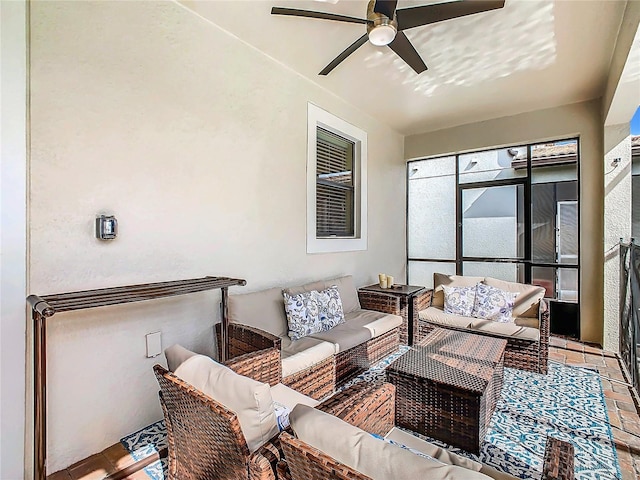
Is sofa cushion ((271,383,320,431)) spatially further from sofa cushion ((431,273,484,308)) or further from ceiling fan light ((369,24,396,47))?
sofa cushion ((431,273,484,308))

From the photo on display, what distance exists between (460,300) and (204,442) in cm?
331

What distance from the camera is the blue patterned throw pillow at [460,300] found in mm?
3824

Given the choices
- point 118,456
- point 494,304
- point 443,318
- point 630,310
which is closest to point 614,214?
point 630,310

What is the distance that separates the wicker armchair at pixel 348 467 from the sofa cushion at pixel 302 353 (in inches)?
31.6

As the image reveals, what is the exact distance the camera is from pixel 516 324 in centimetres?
354

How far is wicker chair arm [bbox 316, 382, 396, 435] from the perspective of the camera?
1470mm

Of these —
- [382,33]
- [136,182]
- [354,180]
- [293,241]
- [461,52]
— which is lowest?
[293,241]

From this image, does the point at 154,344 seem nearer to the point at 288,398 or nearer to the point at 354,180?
the point at 288,398

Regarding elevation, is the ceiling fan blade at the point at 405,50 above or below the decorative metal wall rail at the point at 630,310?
above

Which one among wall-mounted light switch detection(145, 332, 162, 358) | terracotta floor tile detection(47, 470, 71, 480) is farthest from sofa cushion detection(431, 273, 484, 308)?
terracotta floor tile detection(47, 470, 71, 480)

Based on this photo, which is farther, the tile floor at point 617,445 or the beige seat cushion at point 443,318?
the beige seat cushion at point 443,318

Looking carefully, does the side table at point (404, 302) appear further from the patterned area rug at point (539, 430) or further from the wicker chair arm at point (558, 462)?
the wicker chair arm at point (558, 462)

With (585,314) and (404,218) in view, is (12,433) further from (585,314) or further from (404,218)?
(585,314)

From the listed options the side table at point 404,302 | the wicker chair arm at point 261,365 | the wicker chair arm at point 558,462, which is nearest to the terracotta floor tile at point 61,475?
the wicker chair arm at point 261,365
